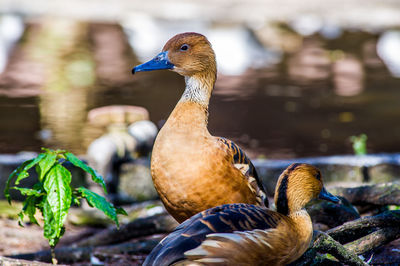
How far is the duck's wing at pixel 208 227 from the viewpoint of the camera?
328 cm

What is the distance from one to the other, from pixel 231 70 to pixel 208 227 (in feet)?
37.9

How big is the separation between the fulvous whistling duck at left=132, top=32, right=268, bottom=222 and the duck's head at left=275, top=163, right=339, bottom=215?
44 centimetres

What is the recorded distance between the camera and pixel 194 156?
4082 mm

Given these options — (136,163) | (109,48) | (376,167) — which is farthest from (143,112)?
(109,48)

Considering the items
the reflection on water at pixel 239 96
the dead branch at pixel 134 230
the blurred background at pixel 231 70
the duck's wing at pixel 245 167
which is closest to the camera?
the duck's wing at pixel 245 167

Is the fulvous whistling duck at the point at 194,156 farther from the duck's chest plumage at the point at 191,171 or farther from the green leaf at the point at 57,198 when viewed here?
the green leaf at the point at 57,198

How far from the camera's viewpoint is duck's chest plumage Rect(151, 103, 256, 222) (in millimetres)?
4047

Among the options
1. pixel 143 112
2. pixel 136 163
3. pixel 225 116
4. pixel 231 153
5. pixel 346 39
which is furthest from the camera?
pixel 346 39

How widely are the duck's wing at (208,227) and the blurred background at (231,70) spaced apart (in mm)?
5043

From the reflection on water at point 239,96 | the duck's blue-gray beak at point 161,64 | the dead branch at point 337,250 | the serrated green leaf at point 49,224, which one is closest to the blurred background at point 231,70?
the reflection on water at point 239,96

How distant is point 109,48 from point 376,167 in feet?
37.6

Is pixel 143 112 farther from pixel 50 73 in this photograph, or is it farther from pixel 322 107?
pixel 50 73

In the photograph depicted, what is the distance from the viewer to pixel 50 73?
44.1ft

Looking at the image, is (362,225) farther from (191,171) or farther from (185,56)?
(185,56)
